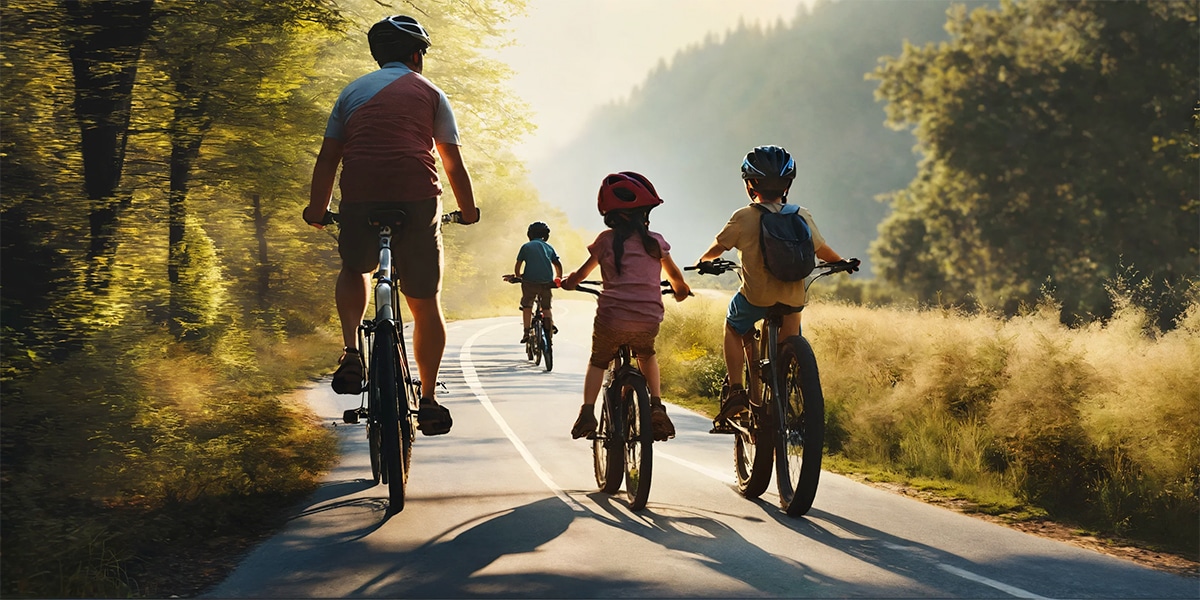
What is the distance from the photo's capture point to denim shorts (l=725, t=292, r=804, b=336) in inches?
307

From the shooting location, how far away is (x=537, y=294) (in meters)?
19.9

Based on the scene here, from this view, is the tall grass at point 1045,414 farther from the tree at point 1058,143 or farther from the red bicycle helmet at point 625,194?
the tree at point 1058,143

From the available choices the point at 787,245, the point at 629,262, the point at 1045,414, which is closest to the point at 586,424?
the point at 629,262

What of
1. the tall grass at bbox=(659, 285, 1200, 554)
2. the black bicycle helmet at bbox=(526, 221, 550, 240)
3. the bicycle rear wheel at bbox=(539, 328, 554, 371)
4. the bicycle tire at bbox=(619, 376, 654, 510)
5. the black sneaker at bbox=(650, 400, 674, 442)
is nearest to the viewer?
the bicycle tire at bbox=(619, 376, 654, 510)

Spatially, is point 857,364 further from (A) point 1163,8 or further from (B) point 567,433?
(A) point 1163,8

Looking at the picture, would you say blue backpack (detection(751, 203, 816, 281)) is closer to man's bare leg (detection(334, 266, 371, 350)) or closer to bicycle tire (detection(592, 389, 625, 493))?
bicycle tire (detection(592, 389, 625, 493))

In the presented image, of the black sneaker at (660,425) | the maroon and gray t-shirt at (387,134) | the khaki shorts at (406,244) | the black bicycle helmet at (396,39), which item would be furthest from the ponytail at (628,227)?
the black bicycle helmet at (396,39)

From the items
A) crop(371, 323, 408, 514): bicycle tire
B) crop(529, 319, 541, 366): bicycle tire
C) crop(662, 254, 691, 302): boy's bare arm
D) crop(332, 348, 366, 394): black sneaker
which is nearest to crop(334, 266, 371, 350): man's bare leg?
crop(332, 348, 366, 394): black sneaker

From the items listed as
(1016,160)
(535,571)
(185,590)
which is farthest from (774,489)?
(1016,160)

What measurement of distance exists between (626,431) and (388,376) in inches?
80.1

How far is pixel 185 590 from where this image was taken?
5.49 meters

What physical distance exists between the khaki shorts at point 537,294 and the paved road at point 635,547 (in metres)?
9.85

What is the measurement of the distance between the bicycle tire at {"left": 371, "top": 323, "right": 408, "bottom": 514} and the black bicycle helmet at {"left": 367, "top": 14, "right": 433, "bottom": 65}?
5.46 feet

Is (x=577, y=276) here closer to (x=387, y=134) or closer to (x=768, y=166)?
(x=768, y=166)
